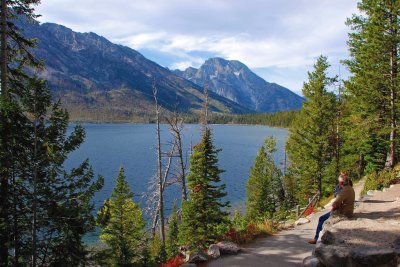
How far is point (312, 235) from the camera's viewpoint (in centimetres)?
1338

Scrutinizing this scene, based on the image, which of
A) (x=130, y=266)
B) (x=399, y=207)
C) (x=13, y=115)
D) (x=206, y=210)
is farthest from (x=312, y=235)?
(x=13, y=115)

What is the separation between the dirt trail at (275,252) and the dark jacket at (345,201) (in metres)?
1.86

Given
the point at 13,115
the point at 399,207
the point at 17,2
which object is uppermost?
the point at 17,2

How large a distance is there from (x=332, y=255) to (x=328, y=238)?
3.81 feet

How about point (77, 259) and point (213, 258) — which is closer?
point (77, 259)

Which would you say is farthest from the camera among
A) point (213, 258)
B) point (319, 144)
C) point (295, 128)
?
point (295, 128)

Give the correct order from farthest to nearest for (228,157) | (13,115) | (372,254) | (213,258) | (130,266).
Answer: (228,157)
(130,266)
(213,258)
(13,115)
(372,254)

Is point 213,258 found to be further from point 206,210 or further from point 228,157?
point 228,157

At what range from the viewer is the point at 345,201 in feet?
35.8

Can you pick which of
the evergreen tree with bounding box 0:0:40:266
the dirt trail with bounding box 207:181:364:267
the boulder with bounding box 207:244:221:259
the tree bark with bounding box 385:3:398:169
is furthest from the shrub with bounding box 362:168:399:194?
the evergreen tree with bounding box 0:0:40:266

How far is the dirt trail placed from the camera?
34.4ft

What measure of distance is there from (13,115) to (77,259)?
5057 mm

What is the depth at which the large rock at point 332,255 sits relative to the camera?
26.3 feet

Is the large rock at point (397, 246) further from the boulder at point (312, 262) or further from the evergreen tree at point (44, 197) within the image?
the evergreen tree at point (44, 197)
